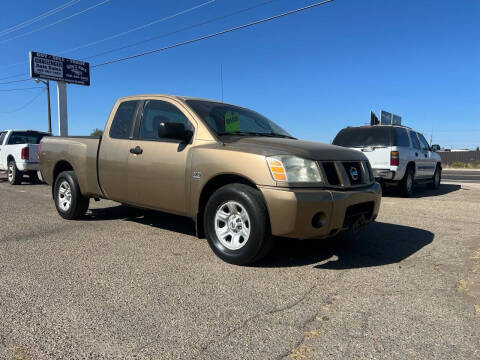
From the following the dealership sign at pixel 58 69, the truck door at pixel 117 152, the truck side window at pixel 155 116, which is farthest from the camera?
the dealership sign at pixel 58 69

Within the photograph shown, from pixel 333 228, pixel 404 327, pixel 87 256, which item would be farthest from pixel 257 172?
pixel 87 256

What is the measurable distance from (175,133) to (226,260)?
4.70ft

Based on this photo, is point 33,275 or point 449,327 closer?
point 449,327

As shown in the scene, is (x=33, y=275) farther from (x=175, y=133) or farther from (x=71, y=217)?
(x=71, y=217)

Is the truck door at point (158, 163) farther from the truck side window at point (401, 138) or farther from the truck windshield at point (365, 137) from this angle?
the truck side window at point (401, 138)

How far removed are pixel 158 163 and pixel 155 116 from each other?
2.43 feet

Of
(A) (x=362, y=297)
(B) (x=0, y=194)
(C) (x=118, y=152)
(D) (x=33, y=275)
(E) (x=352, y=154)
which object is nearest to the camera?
(A) (x=362, y=297)

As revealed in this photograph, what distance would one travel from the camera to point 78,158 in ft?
18.0

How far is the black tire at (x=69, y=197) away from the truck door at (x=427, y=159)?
28.7ft

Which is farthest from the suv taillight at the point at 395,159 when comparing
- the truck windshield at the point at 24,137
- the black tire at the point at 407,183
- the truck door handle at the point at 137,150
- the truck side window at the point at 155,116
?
the truck windshield at the point at 24,137

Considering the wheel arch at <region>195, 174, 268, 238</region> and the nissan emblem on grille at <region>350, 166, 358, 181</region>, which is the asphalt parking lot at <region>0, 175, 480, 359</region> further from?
the nissan emblem on grille at <region>350, 166, 358, 181</region>

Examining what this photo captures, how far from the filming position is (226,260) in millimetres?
3736

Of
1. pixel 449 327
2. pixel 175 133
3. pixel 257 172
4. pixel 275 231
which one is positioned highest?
pixel 175 133

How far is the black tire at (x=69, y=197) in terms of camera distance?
5613mm
